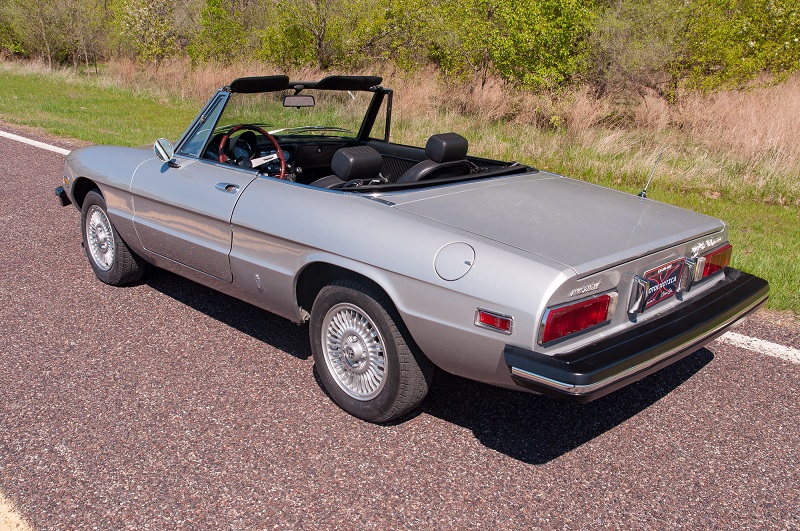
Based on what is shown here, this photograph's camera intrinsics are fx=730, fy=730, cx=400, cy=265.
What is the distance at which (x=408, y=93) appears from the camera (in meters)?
14.6

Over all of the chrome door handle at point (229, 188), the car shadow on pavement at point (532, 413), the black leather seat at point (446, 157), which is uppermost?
the black leather seat at point (446, 157)

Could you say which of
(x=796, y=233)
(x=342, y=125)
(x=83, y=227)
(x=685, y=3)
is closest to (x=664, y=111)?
(x=685, y=3)

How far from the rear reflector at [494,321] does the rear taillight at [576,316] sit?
130mm

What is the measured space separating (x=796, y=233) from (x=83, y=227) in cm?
620

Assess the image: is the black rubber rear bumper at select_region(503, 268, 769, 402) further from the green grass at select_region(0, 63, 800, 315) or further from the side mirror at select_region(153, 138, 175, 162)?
the side mirror at select_region(153, 138, 175, 162)

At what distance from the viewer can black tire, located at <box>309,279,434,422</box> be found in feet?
10.5

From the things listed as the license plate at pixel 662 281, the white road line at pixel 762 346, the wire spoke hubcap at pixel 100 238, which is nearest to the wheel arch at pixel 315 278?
the license plate at pixel 662 281

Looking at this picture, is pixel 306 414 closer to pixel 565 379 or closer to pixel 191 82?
pixel 565 379

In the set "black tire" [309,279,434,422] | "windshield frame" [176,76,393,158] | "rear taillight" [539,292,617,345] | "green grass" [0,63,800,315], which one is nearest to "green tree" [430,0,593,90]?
"green grass" [0,63,800,315]

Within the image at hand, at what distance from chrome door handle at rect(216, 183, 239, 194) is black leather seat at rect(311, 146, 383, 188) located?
1.43 feet

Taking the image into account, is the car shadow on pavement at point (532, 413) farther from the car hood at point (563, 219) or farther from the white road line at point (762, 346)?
the car hood at point (563, 219)

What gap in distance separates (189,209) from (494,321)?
6.71 ft

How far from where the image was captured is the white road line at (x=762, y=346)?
423cm

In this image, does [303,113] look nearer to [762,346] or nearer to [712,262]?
[712,262]
